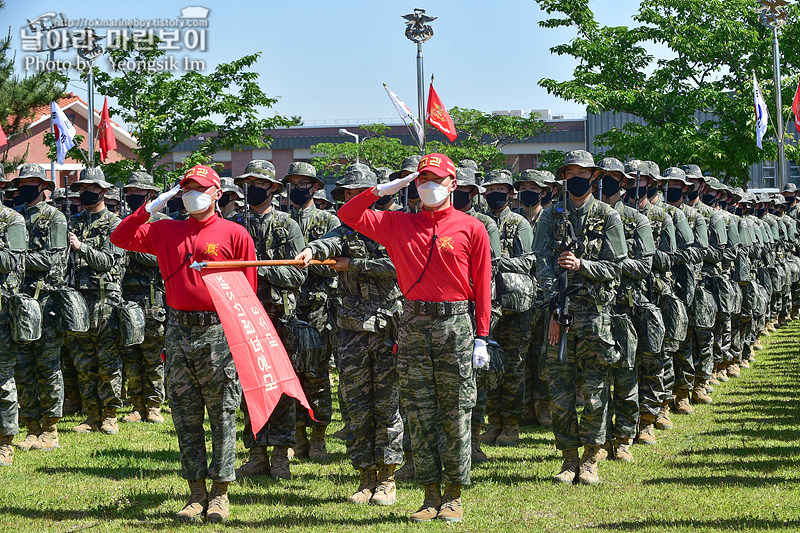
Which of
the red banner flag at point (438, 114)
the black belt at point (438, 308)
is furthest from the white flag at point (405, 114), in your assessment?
the black belt at point (438, 308)

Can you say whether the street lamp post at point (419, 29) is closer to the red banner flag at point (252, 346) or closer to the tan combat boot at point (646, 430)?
the tan combat boot at point (646, 430)

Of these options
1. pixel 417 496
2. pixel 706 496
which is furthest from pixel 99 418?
pixel 706 496

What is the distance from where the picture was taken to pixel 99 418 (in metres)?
11.6

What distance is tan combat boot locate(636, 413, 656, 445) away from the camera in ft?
34.9

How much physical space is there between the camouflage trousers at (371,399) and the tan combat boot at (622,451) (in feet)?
8.90

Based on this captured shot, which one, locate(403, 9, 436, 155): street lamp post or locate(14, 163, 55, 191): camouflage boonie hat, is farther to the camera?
locate(403, 9, 436, 155): street lamp post

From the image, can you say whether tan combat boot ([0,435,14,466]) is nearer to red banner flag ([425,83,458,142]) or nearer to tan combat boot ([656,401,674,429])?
tan combat boot ([656,401,674,429])

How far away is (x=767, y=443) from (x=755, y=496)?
259 cm

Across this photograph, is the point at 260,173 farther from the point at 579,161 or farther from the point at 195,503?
the point at 195,503

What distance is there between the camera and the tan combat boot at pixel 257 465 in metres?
8.99

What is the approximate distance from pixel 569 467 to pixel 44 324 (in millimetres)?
5467

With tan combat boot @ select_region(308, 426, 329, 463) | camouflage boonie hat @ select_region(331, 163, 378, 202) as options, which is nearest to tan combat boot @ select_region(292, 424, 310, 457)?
tan combat boot @ select_region(308, 426, 329, 463)

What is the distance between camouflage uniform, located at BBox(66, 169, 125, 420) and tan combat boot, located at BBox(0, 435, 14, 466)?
74.5 inches

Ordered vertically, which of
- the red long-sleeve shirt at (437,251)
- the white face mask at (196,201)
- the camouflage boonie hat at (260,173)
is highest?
the camouflage boonie hat at (260,173)
